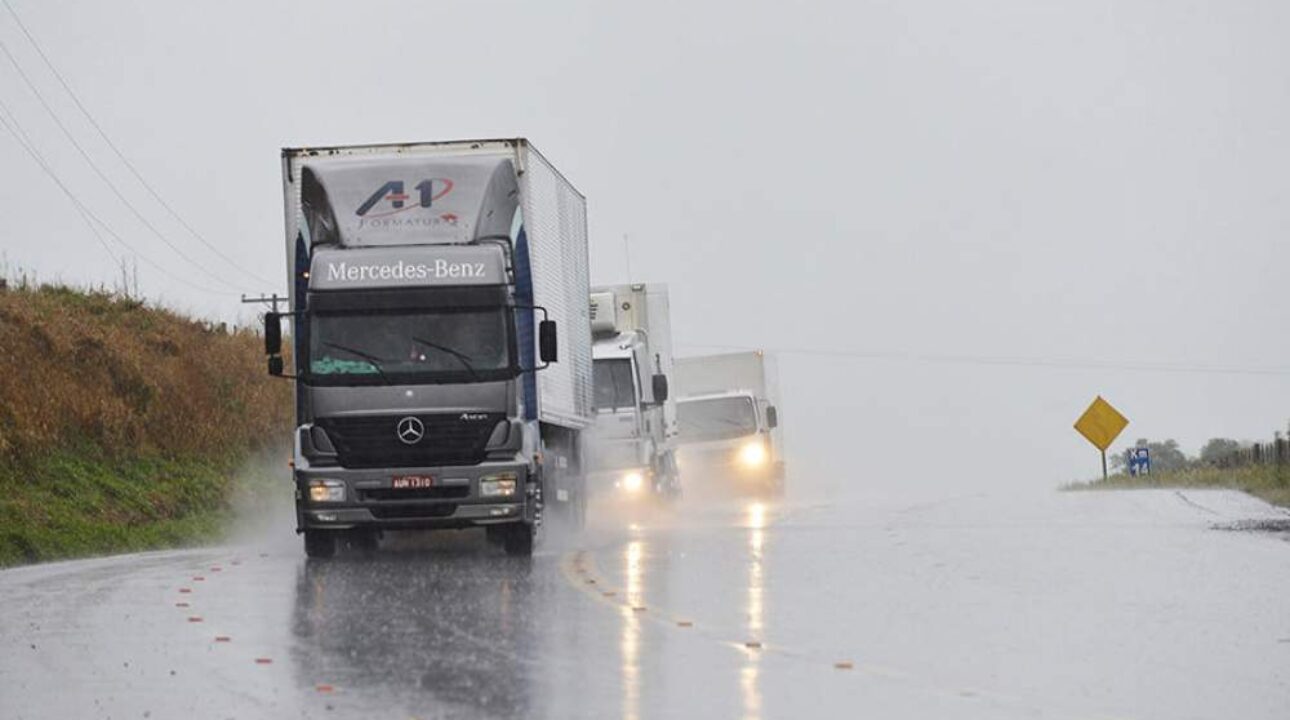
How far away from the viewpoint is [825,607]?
16547 mm

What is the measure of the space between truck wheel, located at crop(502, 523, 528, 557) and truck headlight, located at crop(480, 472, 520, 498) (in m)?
0.49

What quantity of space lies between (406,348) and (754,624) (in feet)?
26.9

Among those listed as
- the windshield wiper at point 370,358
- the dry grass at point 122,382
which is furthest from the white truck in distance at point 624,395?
the windshield wiper at point 370,358

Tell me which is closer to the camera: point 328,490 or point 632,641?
point 632,641

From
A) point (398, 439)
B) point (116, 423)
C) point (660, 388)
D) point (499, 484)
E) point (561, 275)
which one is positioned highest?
point (561, 275)

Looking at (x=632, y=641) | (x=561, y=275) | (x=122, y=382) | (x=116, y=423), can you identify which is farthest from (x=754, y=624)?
(x=122, y=382)

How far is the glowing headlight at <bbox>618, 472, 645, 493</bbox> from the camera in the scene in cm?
3825

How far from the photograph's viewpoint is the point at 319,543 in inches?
924

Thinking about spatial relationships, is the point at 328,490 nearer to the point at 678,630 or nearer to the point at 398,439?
the point at 398,439

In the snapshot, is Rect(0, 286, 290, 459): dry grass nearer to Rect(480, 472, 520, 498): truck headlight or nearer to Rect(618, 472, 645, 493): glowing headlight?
Rect(618, 472, 645, 493): glowing headlight

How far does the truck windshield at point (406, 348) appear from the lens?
891 inches

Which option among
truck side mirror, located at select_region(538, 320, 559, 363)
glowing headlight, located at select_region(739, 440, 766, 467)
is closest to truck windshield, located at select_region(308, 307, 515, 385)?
truck side mirror, located at select_region(538, 320, 559, 363)

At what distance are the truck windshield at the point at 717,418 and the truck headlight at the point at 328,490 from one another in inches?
1126

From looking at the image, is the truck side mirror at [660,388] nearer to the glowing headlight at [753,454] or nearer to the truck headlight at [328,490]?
the glowing headlight at [753,454]
